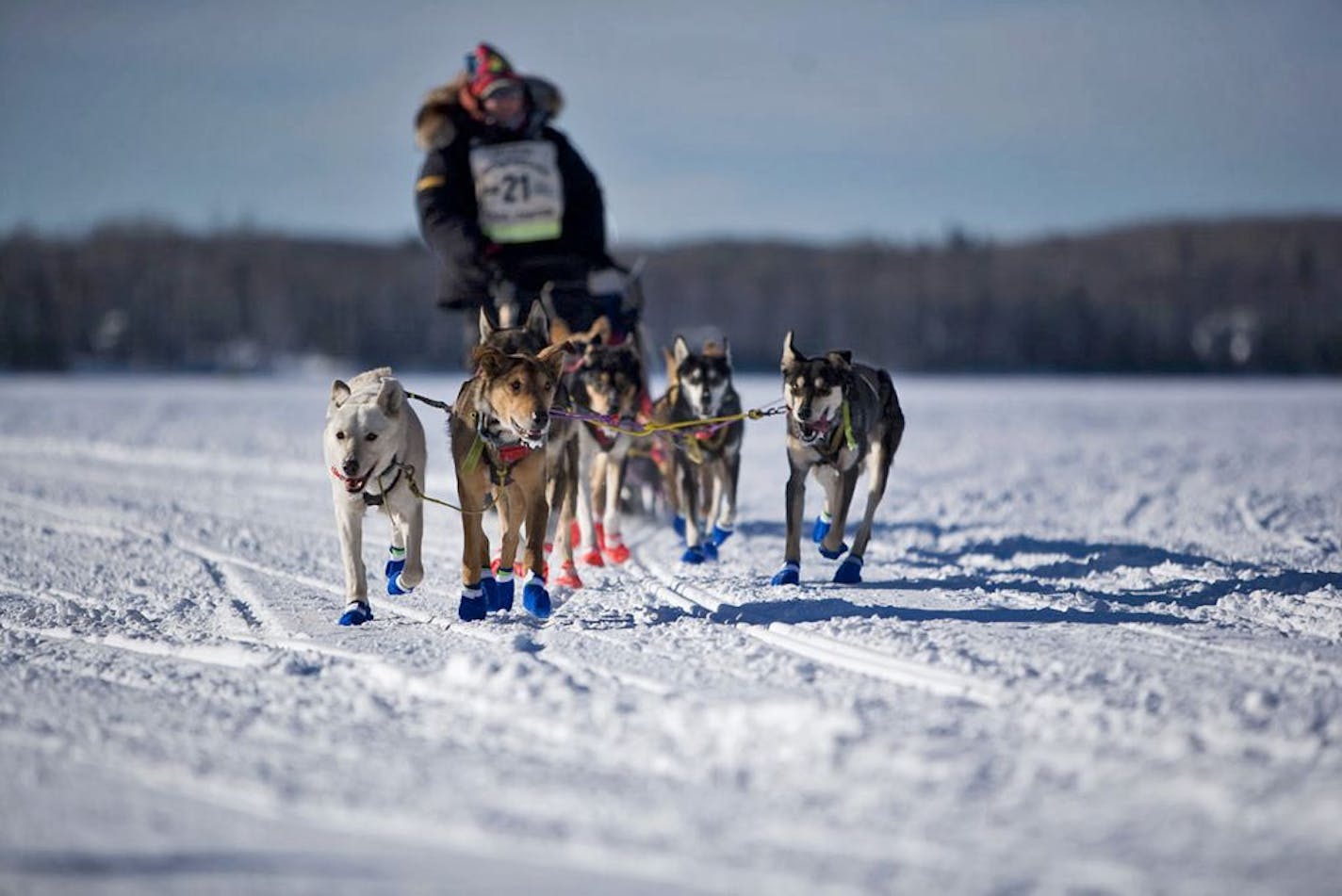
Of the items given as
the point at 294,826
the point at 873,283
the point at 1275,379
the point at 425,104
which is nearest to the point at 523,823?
the point at 294,826

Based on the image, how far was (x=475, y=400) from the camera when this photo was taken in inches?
204

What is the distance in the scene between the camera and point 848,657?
4.50 m

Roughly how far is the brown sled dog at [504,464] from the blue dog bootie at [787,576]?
1.32 m

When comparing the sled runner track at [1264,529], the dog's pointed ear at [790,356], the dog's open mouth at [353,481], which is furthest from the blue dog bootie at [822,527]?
the sled runner track at [1264,529]

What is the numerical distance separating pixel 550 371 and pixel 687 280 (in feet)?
252

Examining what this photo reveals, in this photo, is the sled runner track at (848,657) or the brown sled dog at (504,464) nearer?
the sled runner track at (848,657)

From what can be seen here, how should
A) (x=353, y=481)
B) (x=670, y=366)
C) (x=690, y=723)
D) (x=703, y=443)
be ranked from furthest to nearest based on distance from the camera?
1. (x=670, y=366)
2. (x=703, y=443)
3. (x=353, y=481)
4. (x=690, y=723)

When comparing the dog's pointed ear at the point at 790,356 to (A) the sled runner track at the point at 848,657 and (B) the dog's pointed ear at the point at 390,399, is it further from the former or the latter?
(B) the dog's pointed ear at the point at 390,399

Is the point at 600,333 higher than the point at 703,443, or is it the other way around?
the point at 600,333

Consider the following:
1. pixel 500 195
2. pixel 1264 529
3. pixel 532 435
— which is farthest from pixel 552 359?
pixel 1264 529

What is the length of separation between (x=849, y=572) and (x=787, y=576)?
391 millimetres

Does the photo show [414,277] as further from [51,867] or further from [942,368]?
[51,867]

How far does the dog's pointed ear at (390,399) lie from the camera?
5.07 meters

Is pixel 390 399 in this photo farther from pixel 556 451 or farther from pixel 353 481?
pixel 556 451
